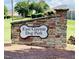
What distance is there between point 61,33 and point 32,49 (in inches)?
16.8

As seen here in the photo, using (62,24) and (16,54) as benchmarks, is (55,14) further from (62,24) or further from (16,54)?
(16,54)

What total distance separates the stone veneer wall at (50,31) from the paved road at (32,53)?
3.3 inches

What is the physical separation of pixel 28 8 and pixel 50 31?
1.31 feet

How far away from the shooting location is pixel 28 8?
2.75m

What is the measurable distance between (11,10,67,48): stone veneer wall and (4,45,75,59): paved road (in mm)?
83

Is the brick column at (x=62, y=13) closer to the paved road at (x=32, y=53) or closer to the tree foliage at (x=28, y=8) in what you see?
the tree foliage at (x=28, y=8)

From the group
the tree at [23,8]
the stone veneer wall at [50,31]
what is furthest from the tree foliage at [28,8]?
the stone veneer wall at [50,31]

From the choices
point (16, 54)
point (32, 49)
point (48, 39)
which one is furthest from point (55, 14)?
point (16, 54)

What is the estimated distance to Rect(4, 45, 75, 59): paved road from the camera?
8.68 feet

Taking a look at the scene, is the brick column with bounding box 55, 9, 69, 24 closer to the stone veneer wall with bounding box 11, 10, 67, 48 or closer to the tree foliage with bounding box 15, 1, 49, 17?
the stone veneer wall with bounding box 11, 10, 67, 48

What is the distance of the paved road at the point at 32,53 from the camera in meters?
2.65

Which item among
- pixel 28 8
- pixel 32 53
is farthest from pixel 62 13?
pixel 32 53

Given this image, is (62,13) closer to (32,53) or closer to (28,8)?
(28,8)
